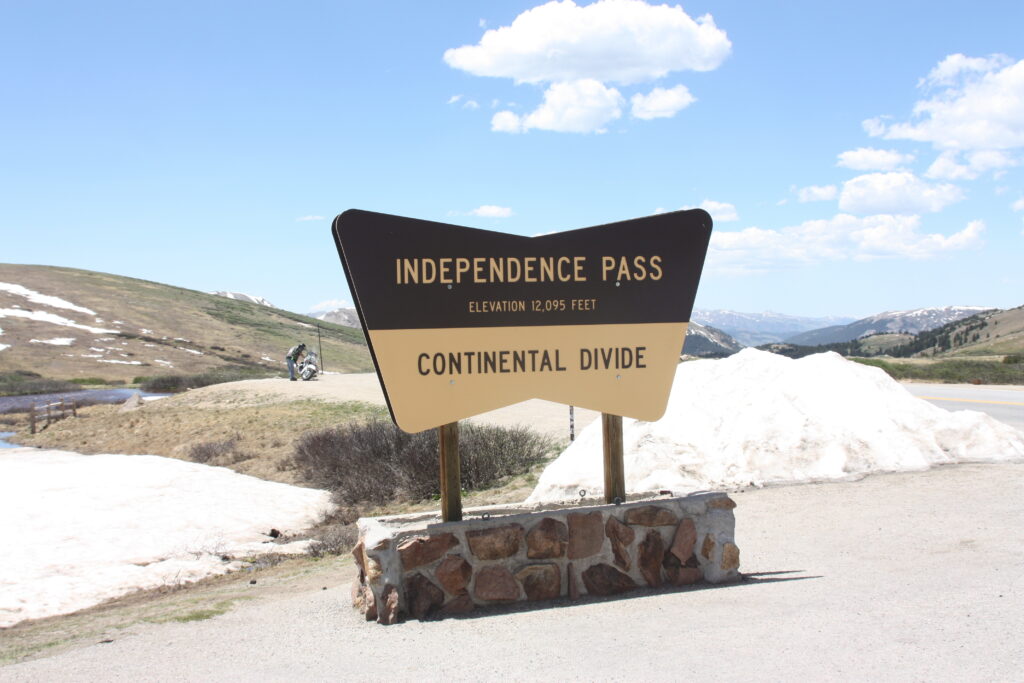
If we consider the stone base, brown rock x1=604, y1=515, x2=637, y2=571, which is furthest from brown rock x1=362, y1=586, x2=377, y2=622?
brown rock x1=604, y1=515, x2=637, y2=571

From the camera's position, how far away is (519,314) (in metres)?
5.79

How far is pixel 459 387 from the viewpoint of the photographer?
5680mm

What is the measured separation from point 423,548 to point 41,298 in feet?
314

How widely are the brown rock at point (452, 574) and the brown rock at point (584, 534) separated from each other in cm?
71

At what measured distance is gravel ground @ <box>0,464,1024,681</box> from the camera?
154 inches

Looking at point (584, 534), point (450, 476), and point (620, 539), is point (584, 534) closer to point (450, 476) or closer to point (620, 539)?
point (620, 539)

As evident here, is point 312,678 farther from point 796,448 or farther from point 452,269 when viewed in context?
point 796,448

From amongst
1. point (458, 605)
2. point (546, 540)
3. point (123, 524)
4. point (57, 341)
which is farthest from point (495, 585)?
point (57, 341)

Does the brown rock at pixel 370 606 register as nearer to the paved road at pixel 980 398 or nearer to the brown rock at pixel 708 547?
the brown rock at pixel 708 547

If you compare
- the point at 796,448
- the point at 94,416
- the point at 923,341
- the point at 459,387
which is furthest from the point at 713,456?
the point at 923,341

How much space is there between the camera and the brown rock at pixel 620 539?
552 centimetres

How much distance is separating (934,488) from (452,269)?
18.3ft

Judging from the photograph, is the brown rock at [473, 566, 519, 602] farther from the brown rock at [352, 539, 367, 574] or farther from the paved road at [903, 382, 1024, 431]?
the paved road at [903, 382, 1024, 431]

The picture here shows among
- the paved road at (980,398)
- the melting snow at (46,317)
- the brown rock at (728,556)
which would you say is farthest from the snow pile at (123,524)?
the melting snow at (46,317)
